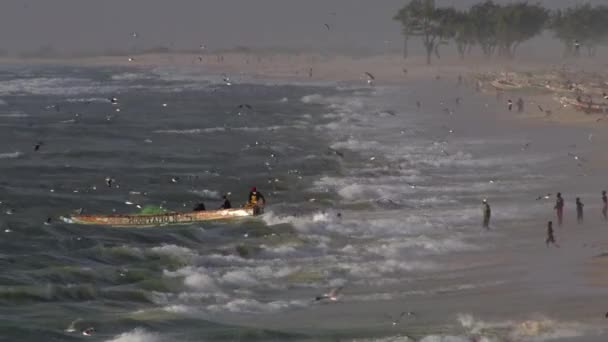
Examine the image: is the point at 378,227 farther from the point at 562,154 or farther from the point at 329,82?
the point at 329,82

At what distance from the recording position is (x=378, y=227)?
36688 mm

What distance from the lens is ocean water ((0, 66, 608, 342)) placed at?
82.0 feet

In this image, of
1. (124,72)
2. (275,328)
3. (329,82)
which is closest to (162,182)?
(275,328)

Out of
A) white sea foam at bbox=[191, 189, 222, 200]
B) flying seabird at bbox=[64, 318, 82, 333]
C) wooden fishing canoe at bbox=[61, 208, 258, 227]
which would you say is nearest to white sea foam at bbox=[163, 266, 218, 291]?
flying seabird at bbox=[64, 318, 82, 333]

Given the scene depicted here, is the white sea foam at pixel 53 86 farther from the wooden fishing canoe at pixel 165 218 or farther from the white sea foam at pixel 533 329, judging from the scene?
the white sea foam at pixel 533 329

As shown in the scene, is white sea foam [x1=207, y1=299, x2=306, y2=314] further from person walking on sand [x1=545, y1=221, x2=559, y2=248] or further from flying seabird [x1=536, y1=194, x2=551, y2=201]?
flying seabird [x1=536, y1=194, x2=551, y2=201]

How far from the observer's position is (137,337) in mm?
23922

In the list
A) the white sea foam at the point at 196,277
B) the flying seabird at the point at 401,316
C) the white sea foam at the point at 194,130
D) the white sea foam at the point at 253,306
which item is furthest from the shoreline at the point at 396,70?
the flying seabird at the point at 401,316

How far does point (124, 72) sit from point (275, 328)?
13804 centimetres

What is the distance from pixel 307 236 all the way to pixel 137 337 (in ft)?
41.0

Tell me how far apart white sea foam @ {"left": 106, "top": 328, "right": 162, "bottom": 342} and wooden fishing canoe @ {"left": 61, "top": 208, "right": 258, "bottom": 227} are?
14683 millimetres

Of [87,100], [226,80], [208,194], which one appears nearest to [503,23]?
[226,80]

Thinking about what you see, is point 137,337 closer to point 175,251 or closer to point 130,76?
point 175,251

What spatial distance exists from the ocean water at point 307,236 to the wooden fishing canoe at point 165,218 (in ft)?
1.44
